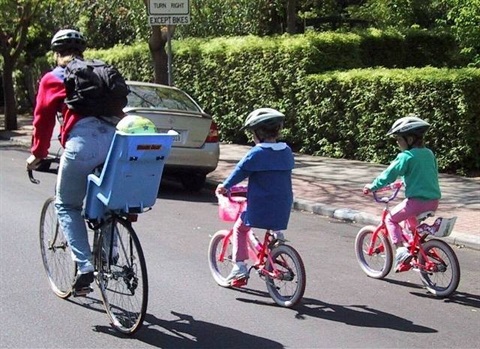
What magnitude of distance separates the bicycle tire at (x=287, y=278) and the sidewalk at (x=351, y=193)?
3.17m

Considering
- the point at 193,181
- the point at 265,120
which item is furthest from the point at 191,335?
the point at 193,181

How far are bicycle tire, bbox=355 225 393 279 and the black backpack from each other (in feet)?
9.14

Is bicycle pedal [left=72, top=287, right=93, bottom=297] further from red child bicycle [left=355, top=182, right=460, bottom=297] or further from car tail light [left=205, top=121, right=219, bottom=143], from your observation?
car tail light [left=205, top=121, right=219, bottom=143]

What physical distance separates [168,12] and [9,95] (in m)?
11.1

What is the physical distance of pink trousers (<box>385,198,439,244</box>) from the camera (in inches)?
264

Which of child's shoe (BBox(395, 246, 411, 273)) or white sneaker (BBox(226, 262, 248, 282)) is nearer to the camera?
white sneaker (BBox(226, 262, 248, 282))

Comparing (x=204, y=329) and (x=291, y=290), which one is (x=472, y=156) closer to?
(x=291, y=290)

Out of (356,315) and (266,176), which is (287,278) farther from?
(266,176)

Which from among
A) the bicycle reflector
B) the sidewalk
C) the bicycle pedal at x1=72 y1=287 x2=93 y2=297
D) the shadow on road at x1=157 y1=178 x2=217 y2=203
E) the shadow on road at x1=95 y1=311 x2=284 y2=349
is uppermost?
the bicycle reflector

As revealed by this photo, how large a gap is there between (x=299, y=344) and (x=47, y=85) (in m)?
2.41

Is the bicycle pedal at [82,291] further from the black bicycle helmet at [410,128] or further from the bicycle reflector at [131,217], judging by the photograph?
the black bicycle helmet at [410,128]

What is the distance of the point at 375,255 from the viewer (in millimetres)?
7234

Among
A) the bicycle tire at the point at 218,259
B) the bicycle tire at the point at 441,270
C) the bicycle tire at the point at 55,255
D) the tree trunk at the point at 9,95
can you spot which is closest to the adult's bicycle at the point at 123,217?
the bicycle tire at the point at 55,255

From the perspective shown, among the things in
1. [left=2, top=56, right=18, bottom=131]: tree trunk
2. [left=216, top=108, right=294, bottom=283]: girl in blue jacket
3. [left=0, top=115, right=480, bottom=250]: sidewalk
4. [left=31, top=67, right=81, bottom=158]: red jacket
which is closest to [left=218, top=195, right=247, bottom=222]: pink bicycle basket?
[left=216, top=108, right=294, bottom=283]: girl in blue jacket
